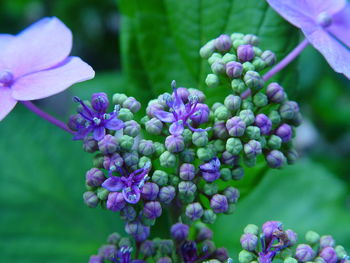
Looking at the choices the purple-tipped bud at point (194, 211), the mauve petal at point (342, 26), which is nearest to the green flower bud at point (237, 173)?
the purple-tipped bud at point (194, 211)

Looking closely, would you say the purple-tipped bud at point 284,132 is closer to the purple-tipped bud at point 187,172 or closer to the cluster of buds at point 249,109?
the cluster of buds at point 249,109

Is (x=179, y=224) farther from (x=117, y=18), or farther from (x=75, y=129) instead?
(x=117, y=18)

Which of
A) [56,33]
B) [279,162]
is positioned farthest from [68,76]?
[279,162]

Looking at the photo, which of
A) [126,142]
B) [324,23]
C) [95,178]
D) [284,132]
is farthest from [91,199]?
[324,23]

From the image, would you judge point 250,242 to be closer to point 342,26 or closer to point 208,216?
point 208,216

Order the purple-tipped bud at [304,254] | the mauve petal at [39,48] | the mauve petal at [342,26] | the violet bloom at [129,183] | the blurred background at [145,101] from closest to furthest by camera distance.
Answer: the violet bloom at [129,183] < the purple-tipped bud at [304,254] < the mauve petal at [39,48] < the mauve petal at [342,26] < the blurred background at [145,101]

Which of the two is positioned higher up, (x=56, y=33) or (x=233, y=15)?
(x=233, y=15)
